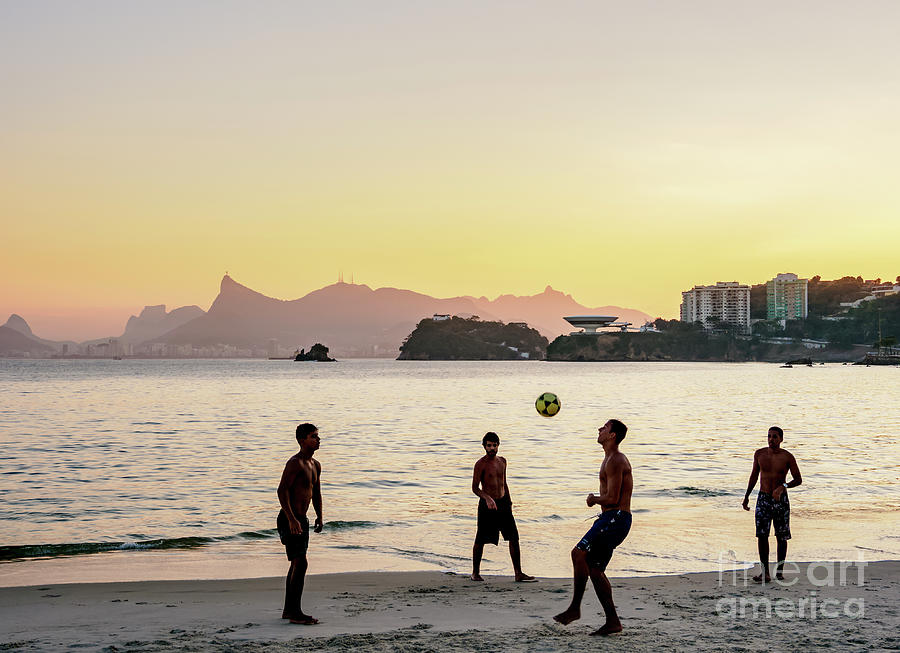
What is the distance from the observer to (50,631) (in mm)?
8641

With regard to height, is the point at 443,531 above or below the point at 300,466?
below

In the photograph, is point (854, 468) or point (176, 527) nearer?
point (176, 527)

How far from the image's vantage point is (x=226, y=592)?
10742 mm

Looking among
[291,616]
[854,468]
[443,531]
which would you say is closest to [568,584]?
[291,616]

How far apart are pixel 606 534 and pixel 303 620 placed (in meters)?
3.32

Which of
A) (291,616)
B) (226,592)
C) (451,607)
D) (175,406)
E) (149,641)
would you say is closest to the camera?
(149,641)

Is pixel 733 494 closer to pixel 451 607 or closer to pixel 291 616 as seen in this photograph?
pixel 451 607

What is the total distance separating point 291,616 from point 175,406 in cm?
5368

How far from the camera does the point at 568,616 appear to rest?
8594 millimetres

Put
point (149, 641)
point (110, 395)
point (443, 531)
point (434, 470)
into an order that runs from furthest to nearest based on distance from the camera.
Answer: point (110, 395) < point (434, 470) < point (443, 531) < point (149, 641)

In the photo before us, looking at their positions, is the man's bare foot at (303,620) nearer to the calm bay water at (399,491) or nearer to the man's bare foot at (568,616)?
the man's bare foot at (568,616)

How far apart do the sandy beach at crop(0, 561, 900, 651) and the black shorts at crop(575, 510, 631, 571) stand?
31.9 inches

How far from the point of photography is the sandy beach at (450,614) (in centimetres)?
805

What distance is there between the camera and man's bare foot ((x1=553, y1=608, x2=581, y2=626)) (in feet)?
28.1
